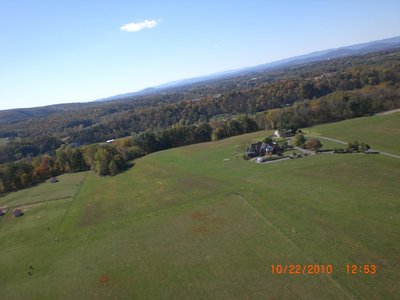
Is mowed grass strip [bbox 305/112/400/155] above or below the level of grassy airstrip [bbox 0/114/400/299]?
below

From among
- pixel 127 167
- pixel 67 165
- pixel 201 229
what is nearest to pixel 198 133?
pixel 127 167

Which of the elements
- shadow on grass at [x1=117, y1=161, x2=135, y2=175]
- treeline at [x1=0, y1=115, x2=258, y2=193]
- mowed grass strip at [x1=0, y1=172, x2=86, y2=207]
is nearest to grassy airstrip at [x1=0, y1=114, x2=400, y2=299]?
mowed grass strip at [x1=0, y1=172, x2=86, y2=207]

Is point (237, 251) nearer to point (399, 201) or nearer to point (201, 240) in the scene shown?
point (201, 240)

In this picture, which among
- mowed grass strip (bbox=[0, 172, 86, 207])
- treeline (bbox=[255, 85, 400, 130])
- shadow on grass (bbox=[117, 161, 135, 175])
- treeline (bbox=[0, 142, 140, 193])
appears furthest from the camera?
treeline (bbox=[255, 85, 400, 130])

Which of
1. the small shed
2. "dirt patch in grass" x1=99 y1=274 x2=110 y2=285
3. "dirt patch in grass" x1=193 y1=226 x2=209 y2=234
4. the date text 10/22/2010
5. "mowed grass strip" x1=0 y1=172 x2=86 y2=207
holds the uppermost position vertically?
the date text 10/22/2010

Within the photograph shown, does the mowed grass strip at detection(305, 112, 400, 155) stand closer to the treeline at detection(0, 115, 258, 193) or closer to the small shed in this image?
the treeline at detection(0, 115, 258, 193)

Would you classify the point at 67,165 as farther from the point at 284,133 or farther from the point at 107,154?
the point at 284,133
